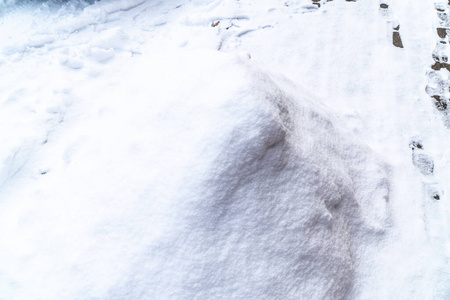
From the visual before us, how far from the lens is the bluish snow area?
46.6 inches

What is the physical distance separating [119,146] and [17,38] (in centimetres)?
180

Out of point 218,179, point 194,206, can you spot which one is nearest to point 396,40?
point 218,179

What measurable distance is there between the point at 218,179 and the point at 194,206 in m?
0.13

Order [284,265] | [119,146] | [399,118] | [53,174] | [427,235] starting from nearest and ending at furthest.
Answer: [284,265] < [119,146] < [53,174] < [427,235] < [399,118]

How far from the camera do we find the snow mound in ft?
3.82

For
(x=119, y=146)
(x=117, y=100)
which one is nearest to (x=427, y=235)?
(x=119, y=146)

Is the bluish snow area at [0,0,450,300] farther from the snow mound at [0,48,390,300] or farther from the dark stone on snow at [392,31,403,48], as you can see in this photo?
the dark stone on snow at [392,31,403,48]

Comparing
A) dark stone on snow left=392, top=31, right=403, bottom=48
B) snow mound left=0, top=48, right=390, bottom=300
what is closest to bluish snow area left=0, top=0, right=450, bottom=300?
snow mound left=0, top=48, right=390, bottom=300

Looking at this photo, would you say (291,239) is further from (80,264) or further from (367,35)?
(367,35)

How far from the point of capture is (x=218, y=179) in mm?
1226

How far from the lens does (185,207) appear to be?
1.20 meters

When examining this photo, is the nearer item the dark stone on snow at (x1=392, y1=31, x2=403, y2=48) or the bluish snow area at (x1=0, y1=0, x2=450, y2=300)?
the bluish snow area at (x1=0, y1=0, x2=450, y2=300)

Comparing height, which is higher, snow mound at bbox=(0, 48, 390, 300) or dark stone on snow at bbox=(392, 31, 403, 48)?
snow mound at bbox=(0, 48, 390, 300)

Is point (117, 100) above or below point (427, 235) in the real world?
above
